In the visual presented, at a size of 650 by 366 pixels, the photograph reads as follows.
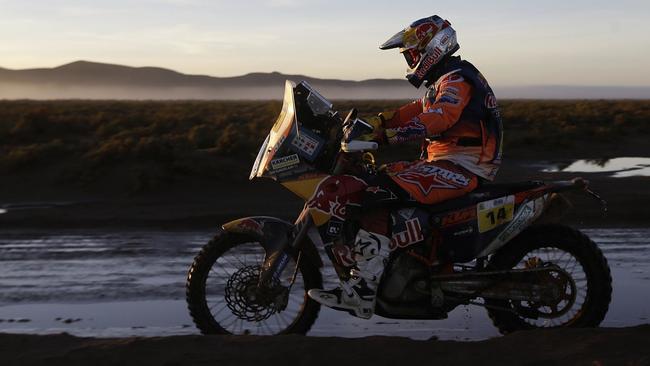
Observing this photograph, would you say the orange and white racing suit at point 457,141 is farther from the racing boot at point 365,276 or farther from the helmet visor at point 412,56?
the racing boot at point 365,276

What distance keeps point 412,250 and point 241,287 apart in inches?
45.6

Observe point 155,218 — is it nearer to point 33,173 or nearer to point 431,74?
point 33,173

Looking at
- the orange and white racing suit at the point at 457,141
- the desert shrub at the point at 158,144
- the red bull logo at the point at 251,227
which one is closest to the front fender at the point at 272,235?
the red bull logo at the point at 251,227

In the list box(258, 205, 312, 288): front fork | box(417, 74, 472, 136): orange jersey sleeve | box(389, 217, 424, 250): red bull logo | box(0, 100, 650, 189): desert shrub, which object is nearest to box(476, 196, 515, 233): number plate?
box(389, 217, 424, 250): red bull logo

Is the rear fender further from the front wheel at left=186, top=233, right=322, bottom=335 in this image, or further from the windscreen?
the windscreen

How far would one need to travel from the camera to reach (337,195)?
534 centimetres

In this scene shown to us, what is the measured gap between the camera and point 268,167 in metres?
5.47

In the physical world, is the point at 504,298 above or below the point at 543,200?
below

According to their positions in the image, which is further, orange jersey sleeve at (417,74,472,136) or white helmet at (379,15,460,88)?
white helmet at (379,15,460,88)

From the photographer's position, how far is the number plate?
543 centimetres

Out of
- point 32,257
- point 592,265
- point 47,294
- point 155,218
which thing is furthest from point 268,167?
point 155,218

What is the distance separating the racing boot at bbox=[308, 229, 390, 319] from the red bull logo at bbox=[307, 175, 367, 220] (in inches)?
8.1

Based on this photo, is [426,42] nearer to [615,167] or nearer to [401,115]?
[401,115]

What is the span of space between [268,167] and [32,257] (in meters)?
4.78
